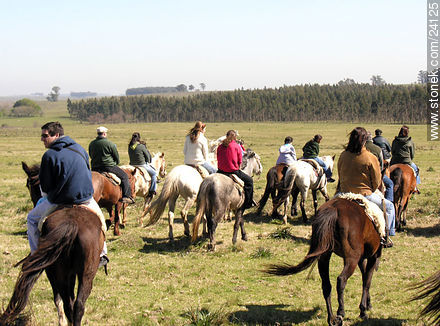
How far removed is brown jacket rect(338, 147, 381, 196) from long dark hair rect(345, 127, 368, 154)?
103 millimetres

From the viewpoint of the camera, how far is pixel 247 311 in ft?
23.0

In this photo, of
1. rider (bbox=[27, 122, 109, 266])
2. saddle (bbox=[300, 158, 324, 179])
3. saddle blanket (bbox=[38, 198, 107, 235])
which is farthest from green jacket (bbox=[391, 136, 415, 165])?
rider (bbox=[27, 122, 109, 266])

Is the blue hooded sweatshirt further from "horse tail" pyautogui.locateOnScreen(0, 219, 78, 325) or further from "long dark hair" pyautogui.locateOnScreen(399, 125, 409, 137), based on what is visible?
"long dark hair" pyautogui.locateOnScreen(399, 125, 409, 137)

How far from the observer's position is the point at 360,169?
7336 millimetres

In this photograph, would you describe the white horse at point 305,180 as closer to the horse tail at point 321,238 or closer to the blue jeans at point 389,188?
the blue jeans at point 389,188

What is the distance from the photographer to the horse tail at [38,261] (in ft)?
16.5

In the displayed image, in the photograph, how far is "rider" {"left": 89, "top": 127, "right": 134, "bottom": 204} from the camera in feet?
38.6

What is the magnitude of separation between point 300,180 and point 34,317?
370 inches

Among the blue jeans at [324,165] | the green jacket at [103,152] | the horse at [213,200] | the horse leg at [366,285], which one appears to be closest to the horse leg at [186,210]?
the horse at [213,200]

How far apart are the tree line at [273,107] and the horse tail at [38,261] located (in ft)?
335

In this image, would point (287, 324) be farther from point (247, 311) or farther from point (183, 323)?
point (183, 323)

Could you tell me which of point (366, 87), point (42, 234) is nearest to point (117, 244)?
point (42, 234)

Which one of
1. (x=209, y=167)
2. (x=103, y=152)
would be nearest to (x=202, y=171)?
(x=209, y=167)

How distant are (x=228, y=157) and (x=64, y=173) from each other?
5672mm
